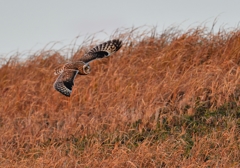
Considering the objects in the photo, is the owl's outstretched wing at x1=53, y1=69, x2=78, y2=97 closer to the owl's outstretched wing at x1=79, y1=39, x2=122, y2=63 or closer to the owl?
the owl

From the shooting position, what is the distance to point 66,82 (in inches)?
247

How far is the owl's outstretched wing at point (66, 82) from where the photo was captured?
6223mm

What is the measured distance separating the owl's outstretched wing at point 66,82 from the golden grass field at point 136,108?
109 centimetres

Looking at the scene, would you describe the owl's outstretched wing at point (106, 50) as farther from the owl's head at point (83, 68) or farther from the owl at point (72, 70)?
the owl's head at point (83, 68)

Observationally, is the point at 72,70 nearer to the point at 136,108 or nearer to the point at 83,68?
the point at 83,68

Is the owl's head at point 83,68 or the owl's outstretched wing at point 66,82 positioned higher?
the owl's head at point 83,68

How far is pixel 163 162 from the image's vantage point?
22.4 ft

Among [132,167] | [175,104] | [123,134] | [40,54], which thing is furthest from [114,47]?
[40,54]

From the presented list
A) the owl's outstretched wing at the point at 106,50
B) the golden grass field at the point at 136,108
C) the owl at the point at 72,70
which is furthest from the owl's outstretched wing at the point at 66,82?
the golden grass field at the point at 136,108

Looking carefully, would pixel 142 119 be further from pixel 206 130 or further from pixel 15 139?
pixel 15 139

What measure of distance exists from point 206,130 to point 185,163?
4.39ft

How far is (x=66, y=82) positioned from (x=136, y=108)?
2.84 m

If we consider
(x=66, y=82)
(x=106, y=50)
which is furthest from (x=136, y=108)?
(x=66, y=82)

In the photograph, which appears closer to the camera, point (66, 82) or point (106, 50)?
point (66, 82)
